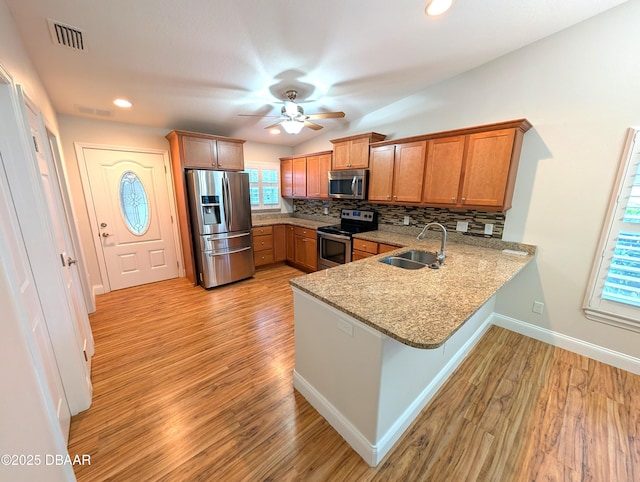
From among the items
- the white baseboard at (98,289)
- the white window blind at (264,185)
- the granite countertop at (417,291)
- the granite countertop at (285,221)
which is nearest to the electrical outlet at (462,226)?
the granite countertop at (417,291)

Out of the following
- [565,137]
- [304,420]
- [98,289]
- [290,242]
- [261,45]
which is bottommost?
[304,420]

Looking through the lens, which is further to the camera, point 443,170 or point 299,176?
point 299,176

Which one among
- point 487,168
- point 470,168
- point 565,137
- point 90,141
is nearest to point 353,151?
point 470,168

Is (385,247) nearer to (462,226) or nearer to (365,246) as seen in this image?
(365,246)

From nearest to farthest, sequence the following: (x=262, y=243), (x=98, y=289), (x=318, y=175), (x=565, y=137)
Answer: (x=565, y=137) < (x=98, y=289) < (x=318, y=175) < (x=262, y=243)

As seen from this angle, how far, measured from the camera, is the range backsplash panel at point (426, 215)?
2.61 m

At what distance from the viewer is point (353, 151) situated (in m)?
3.48

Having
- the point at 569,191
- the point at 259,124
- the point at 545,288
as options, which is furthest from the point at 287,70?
the point at 545,288

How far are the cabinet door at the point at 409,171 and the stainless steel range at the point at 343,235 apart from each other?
0.70 m

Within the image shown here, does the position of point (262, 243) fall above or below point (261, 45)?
below

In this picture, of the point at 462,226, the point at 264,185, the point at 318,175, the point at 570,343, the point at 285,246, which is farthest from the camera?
the point at 264,185

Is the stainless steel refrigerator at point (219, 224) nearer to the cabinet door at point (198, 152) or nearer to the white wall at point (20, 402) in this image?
the cabinet door at point (198, 152)

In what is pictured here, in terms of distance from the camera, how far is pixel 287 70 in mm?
2207

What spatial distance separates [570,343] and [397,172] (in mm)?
2448
